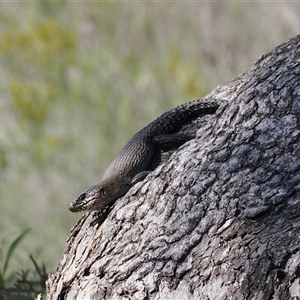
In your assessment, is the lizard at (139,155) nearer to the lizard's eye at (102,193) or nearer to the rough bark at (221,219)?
the lizard's eye at (102,193)

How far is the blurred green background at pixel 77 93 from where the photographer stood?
23.7ft

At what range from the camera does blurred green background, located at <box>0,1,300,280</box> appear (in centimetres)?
722

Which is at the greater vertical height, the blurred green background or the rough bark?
the blurred green background

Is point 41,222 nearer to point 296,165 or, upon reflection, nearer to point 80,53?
point 80,53

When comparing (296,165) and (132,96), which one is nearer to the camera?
(296,165)

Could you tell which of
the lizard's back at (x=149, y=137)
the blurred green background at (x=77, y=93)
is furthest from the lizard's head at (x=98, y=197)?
the blurred green background at (x=77, y=93)

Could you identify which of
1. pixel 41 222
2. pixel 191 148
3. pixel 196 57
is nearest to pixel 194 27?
pixel 196 57

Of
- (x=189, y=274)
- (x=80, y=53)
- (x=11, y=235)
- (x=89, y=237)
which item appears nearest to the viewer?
(x=189, y=274)

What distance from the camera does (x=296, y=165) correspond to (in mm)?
2627

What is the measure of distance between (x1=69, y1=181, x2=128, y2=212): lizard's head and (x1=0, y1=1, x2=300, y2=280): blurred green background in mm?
2446

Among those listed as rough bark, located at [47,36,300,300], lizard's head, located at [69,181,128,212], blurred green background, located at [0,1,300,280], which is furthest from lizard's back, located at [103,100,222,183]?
blurred green background, located at [0,1,300,280]

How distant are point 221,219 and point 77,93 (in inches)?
212

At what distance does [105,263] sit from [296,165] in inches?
38.9

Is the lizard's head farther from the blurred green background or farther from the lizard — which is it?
the blurred green background
